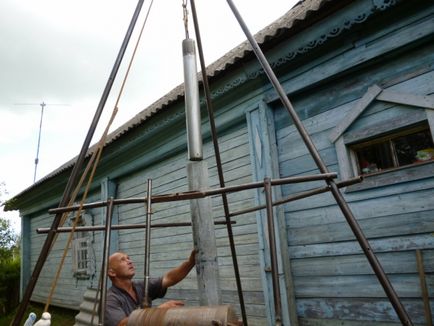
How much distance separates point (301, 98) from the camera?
4039 mm

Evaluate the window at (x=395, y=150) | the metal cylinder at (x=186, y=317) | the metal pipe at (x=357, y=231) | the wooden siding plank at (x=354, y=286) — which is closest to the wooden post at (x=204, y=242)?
the metal cylinder at (x=186, y=317)

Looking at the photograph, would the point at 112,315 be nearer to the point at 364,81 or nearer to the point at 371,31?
the point at 364,81

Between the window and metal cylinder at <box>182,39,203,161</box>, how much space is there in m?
2.11

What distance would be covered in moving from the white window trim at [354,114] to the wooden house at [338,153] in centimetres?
1

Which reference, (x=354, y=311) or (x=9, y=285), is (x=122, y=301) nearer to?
(x=354, y=311)

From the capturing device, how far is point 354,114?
11.4 feet

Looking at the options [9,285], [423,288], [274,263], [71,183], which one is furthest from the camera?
[9,285]

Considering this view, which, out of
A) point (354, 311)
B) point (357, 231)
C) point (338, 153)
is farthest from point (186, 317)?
point (338, 153)

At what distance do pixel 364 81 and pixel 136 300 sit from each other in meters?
3.04

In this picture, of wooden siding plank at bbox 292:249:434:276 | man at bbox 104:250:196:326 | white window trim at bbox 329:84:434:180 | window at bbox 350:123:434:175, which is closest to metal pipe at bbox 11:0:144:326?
man at bbox 104:250:196:326

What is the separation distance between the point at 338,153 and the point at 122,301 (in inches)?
98.1

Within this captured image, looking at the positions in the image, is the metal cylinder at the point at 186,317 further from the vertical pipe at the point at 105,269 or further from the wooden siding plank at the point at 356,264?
the wooden siding plank at the point at 356,264

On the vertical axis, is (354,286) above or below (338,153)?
below

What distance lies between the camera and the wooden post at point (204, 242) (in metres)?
1.82
